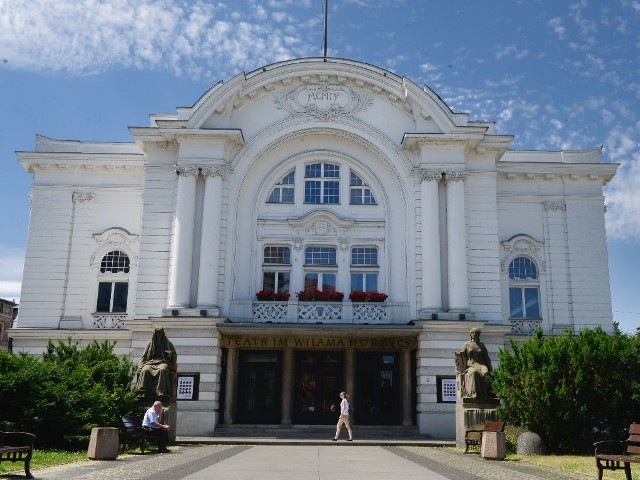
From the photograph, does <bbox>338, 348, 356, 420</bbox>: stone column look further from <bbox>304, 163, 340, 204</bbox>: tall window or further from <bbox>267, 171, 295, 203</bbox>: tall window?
<bbox>267, 171, 295, 203</bbox>: tall window

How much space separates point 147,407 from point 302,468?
8307mm

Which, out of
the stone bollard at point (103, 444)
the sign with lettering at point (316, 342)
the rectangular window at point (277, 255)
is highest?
the rectangular window at point (277, 255)

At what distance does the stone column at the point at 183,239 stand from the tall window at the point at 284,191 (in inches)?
147

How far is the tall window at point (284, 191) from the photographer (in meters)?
32.9

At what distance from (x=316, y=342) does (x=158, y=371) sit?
945 centimetres

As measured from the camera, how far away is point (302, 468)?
15.1 m

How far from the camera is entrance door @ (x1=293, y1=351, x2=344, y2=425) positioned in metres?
30.1

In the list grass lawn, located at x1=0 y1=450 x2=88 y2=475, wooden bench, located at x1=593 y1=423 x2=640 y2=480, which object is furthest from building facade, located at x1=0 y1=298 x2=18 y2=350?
wooden bench, located at x1=593 y1=423 x2=640 y2=480

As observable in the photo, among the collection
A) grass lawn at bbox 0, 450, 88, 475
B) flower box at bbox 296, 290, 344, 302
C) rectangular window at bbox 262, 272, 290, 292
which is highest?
rectangular window at bbox 262, 272, 290, 292

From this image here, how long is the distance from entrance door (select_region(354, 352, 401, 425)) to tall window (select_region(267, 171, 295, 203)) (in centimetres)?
785

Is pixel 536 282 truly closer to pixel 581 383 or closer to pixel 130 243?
pixel 581 383

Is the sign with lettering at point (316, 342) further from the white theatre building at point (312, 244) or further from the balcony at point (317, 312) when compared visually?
the balcony at point (317, 312)

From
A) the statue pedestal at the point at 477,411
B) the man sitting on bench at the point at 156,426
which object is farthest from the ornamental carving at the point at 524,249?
the man sitting on bench at the point at 156,426

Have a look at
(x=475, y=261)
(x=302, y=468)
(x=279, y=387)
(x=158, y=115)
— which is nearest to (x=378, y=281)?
(x=475, y=261)
